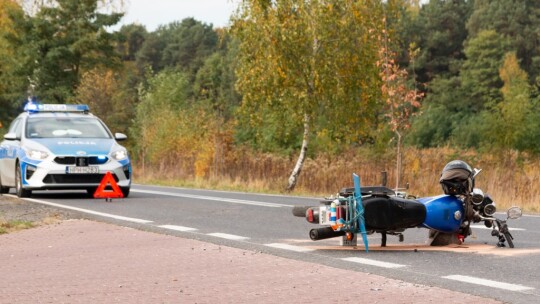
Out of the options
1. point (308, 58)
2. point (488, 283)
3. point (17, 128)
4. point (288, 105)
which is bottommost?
point (488, 283)

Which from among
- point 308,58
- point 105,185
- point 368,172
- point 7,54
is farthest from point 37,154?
point 7,54

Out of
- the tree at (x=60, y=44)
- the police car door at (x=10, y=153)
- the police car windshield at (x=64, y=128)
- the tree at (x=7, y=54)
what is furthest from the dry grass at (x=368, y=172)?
the tree at (x=7, y=54)

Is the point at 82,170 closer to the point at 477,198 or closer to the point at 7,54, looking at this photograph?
the point at 477,198

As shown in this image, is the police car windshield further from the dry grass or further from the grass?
the dry grass

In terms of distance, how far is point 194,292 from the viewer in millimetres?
7621

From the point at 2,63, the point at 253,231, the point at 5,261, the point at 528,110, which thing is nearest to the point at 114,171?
the point at 253,231

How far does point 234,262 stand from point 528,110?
27530 millimetres

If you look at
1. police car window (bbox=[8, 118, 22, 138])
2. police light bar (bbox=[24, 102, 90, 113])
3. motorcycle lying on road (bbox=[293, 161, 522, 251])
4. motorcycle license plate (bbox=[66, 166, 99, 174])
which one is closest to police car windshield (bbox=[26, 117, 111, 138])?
police car window (bbox=[8, 118, 22, 138])

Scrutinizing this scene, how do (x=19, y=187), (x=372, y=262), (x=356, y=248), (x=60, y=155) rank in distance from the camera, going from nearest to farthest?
(x=372, y=262)
(x=356, y=248)
(x=60, y=155)
(x=19, y=187)

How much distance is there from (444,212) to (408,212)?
454 mm

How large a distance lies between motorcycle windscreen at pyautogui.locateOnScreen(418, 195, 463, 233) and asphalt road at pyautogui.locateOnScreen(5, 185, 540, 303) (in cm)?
28

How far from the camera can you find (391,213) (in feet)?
33.7

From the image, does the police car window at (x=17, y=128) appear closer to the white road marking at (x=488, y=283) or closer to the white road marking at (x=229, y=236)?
the white road marking at (x=229, y=236)

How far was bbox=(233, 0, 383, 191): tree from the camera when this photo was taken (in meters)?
27.7
